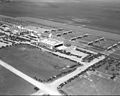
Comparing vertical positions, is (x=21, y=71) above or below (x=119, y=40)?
below

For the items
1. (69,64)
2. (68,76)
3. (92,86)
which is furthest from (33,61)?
(92,86)

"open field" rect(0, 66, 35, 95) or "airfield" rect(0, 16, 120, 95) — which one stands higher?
"airfield" rect(0, 16, 120, 95)

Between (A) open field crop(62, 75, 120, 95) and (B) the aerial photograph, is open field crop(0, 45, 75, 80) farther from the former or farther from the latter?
(A) open field crop(62, 75, 120, 95)

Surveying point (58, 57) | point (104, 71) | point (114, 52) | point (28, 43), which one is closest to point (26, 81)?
point (58, 57)

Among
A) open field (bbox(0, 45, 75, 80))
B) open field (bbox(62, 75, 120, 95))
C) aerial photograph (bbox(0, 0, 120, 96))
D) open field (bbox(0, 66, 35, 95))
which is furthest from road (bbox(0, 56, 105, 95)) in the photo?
open field (bbox(62, 75, 120, 95))

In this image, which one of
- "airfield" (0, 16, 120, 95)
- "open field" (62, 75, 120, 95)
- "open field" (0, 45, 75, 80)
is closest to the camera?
"open field" (62, 75, 120, 95)

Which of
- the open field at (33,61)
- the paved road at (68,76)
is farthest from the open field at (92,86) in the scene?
the open field at (33,61)

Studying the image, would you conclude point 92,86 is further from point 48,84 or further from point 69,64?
point 69,64

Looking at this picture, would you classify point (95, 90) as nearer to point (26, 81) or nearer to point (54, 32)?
point (26, 81)
